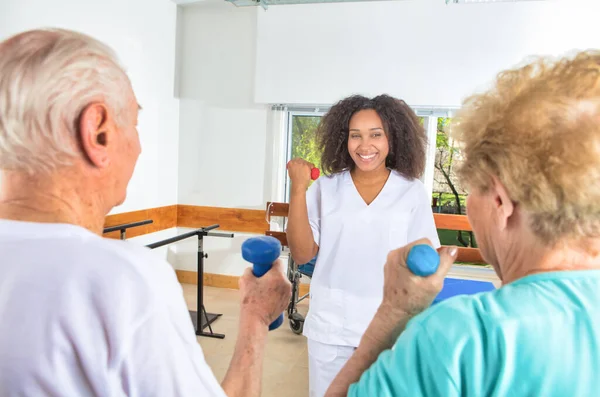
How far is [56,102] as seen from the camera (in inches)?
22.3

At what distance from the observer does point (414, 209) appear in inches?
65.6

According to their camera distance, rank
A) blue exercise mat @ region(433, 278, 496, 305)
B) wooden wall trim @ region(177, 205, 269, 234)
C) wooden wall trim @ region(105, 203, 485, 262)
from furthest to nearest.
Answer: wooden wall trim @ region(177, 205, 269, 234), wooden wall trim @ region(105, 203, 485, 262), blue exercise mat @ region(433, 278, 496, 305)

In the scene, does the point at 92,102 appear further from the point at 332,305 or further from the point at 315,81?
the point at 315,81

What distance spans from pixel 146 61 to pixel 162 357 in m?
3.90

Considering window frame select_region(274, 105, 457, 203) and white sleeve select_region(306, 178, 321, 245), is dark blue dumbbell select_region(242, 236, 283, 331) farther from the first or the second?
window frame select_region(274, 105, 457, 203)

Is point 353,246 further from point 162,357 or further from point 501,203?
point 162,357

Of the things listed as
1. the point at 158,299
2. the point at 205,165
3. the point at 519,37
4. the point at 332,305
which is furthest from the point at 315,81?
the point at 158,299

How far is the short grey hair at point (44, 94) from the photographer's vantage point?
1.85ft

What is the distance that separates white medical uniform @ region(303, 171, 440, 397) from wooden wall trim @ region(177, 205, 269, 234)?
278 centimetres

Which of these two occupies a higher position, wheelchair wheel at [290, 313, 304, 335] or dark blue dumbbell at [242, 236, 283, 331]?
dark blue dumbbell at [242, 236, 283, 331]

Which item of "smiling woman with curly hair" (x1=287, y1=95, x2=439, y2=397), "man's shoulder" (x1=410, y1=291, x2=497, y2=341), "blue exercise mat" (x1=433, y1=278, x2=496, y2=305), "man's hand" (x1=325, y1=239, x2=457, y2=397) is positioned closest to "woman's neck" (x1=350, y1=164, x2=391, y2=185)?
"smiling woman with curly hair" (x1=287, y1=95, x2=439, y2=397)

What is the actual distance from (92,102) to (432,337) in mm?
579

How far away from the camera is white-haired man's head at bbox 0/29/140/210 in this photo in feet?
1.85

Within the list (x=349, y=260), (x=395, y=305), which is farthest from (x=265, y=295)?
(x=349, y=260)
